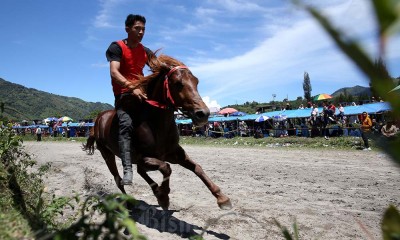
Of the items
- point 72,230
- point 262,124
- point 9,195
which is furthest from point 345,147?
point 72,230

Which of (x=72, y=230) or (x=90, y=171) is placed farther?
(x=90, y=171)

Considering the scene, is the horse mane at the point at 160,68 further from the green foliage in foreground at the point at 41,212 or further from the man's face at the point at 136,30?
the green foliage in foreground at the point at 41,212

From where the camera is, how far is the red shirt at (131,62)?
17.1 feet

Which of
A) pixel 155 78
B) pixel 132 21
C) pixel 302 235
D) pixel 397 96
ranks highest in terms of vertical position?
pixel 132 21

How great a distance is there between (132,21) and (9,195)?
3193 millimetres

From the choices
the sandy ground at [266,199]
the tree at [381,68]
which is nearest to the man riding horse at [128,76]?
the sandy ground at [266,199]

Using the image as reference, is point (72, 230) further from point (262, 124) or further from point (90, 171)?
point (262, 124)

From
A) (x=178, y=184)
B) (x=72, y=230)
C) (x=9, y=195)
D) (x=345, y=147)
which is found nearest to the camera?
(x=72, y=230)

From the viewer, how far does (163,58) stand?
5.09 metres

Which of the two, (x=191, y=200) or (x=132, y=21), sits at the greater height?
(x=132, y=21)

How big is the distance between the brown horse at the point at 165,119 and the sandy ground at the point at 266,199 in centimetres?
43

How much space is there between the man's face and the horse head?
1.43 ft

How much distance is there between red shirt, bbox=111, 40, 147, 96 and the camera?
17.1 feet

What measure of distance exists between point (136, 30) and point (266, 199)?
3.36 metres
